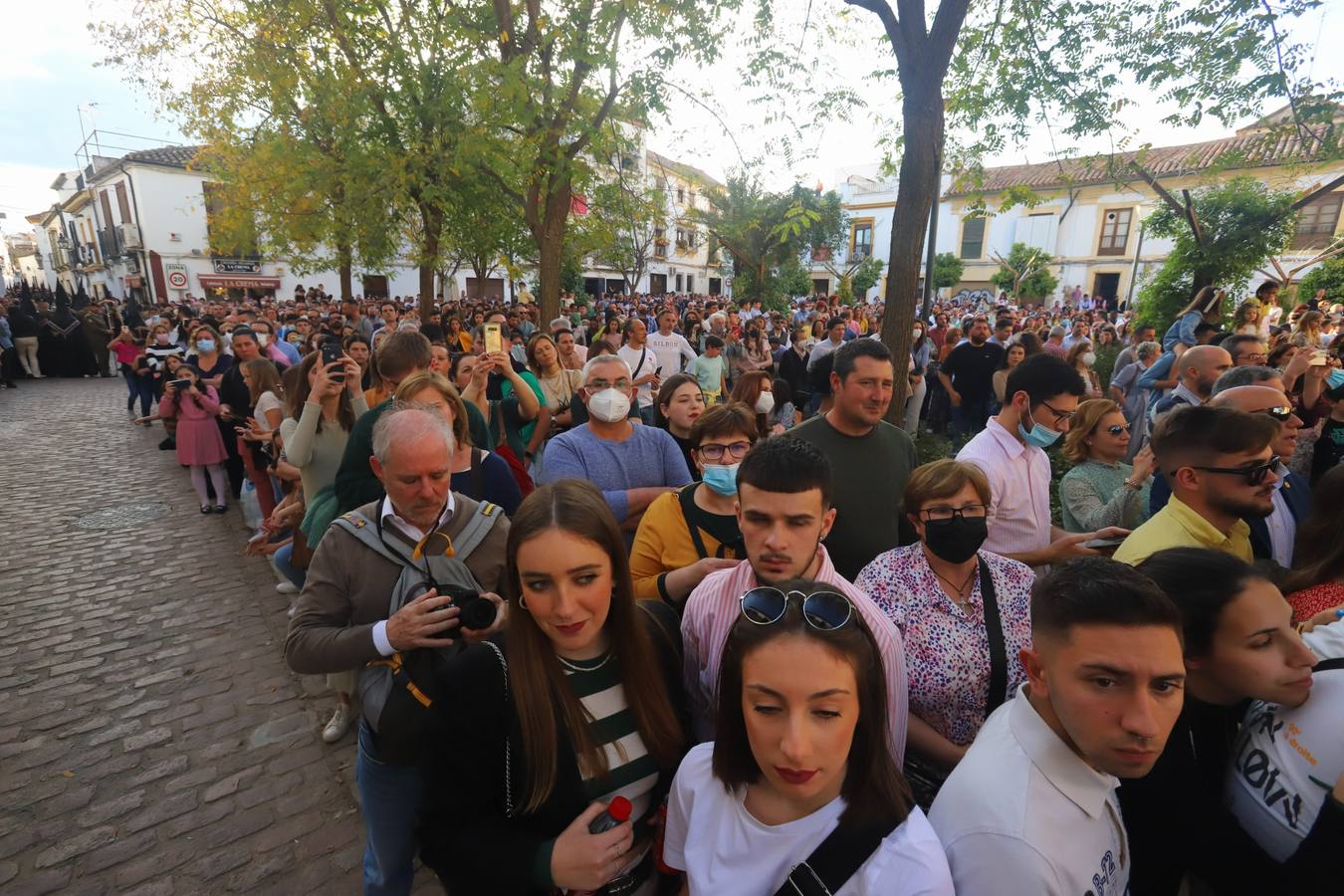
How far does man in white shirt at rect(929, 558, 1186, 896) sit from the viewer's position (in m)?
1.29

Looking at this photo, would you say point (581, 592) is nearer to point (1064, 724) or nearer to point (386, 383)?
point (1064, 724)

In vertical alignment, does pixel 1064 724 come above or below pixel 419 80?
below

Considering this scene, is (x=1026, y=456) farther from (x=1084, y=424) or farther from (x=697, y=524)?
(x=697, y=524)

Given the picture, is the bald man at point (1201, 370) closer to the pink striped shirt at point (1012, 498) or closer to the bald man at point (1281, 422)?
the bald man at point (1281, 422)

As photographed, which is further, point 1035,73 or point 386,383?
point 1035,73

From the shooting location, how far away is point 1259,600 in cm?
159

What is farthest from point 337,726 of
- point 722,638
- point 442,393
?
point 722,638

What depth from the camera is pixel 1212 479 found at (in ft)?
7.58

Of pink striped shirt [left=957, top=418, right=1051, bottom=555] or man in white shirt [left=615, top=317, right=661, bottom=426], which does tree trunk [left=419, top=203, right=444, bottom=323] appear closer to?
man in white shirt [left=615, top=317, right=661, bottom=426]

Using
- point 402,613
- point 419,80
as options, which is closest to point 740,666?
point 402,613

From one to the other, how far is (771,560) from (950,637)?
681 mm

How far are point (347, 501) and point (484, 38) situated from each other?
6930 mm

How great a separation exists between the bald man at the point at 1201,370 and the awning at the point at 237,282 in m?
39.8

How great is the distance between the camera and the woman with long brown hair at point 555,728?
1523mm
